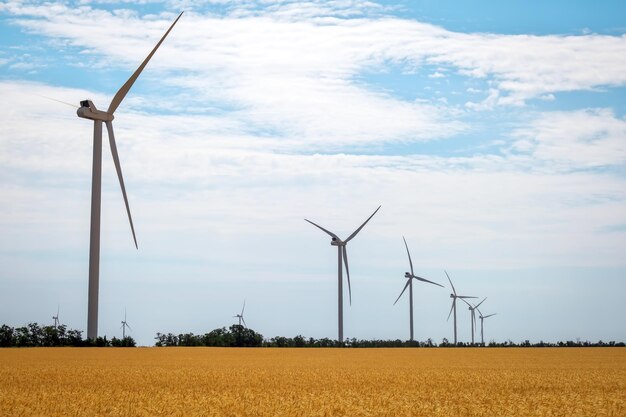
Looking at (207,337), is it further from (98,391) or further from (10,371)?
(98,391)

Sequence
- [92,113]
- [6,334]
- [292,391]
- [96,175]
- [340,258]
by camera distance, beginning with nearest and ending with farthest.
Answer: [292,391], [96,175], [92,113], [6,334], [340,258]

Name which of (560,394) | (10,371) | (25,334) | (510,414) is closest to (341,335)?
(25,334)

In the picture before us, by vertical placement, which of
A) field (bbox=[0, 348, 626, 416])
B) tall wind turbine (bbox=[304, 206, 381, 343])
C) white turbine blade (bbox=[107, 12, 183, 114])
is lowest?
field (bbox=[0, 348, 626, 416])

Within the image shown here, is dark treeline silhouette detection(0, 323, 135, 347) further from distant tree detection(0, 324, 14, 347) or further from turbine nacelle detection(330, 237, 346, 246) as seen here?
turbine nacelle detection(330, 237, 346, 246)

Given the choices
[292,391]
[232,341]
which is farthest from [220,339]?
[292,391]

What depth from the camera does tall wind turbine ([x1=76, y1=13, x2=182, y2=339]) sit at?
58.8 metres

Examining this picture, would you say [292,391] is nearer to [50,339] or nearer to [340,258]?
[50,339]

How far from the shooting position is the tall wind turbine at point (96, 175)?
58812mm

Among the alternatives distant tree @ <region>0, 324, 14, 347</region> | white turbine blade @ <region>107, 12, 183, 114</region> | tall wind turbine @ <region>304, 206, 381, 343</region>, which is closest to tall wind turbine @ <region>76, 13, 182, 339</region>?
white turbine blade @ <region>107, 12, 183, 114</region>

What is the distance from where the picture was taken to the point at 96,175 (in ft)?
201

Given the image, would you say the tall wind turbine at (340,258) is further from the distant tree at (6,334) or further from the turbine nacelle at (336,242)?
the distant tree at (6,334)

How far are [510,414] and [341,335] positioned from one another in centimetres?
7397

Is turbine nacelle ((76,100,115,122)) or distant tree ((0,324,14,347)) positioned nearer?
turbine nacelle ((76,100,115,122))

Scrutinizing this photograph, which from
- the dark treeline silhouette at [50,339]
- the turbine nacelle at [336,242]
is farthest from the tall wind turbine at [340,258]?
the dark treeline silhouette at [50,339]
